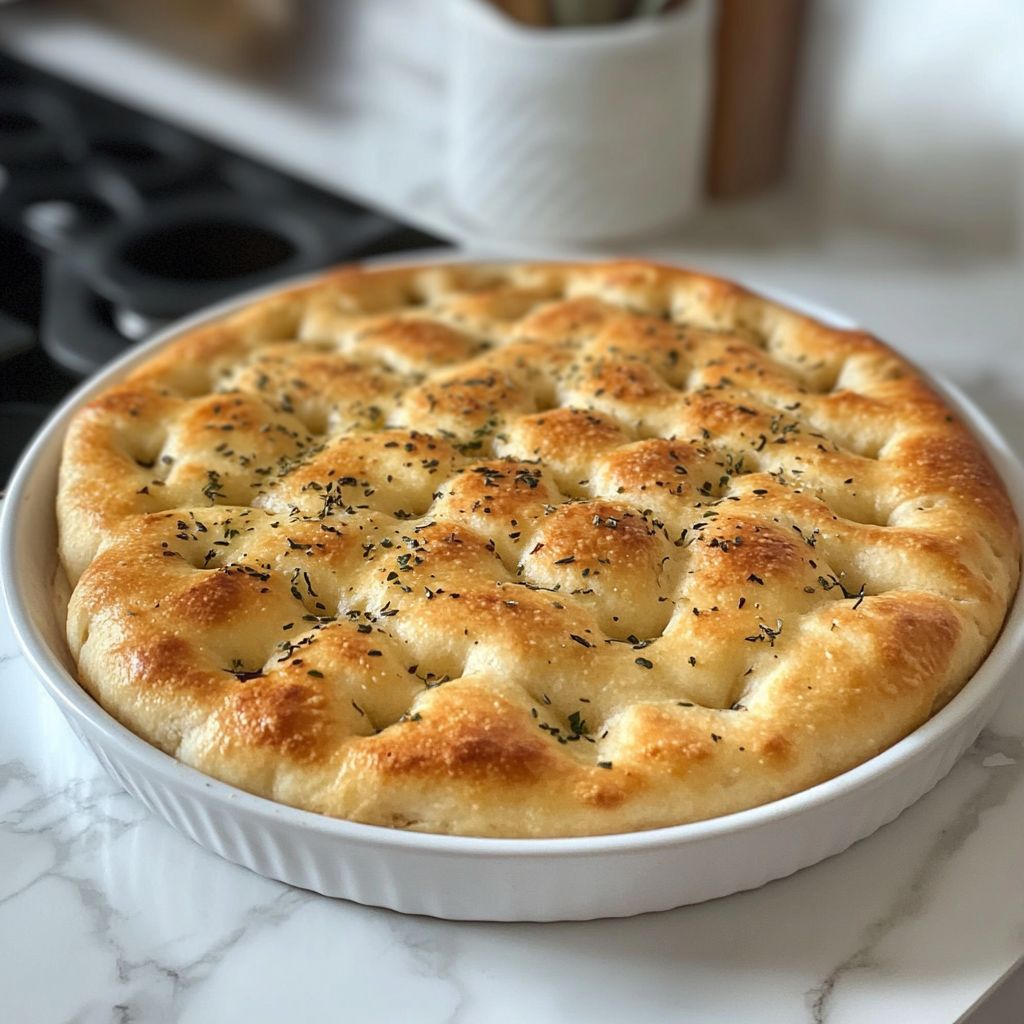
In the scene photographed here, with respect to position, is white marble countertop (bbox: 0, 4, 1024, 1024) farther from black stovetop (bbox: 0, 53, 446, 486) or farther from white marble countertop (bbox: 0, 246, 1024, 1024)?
black stovetop (bbox: 0, 53, 446, 486)

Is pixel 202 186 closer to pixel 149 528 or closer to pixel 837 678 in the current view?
pixel 149 528

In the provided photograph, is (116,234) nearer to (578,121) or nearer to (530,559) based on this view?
(578,121)

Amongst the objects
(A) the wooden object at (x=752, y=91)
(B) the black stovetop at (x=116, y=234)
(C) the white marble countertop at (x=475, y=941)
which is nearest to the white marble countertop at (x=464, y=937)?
(C) the white marble countertop at (x=475, y=941)

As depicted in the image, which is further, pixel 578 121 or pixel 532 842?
pixel 578 121

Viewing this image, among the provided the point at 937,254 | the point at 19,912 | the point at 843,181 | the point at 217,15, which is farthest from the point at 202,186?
the point at 19,912

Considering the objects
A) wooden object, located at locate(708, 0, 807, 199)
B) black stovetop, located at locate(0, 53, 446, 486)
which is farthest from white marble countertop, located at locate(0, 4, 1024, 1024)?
wooden object, located at locate(708, 0, 807, 199)

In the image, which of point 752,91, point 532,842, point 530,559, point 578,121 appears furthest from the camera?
point 752,91

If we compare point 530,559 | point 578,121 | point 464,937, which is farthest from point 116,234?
point 464,937
